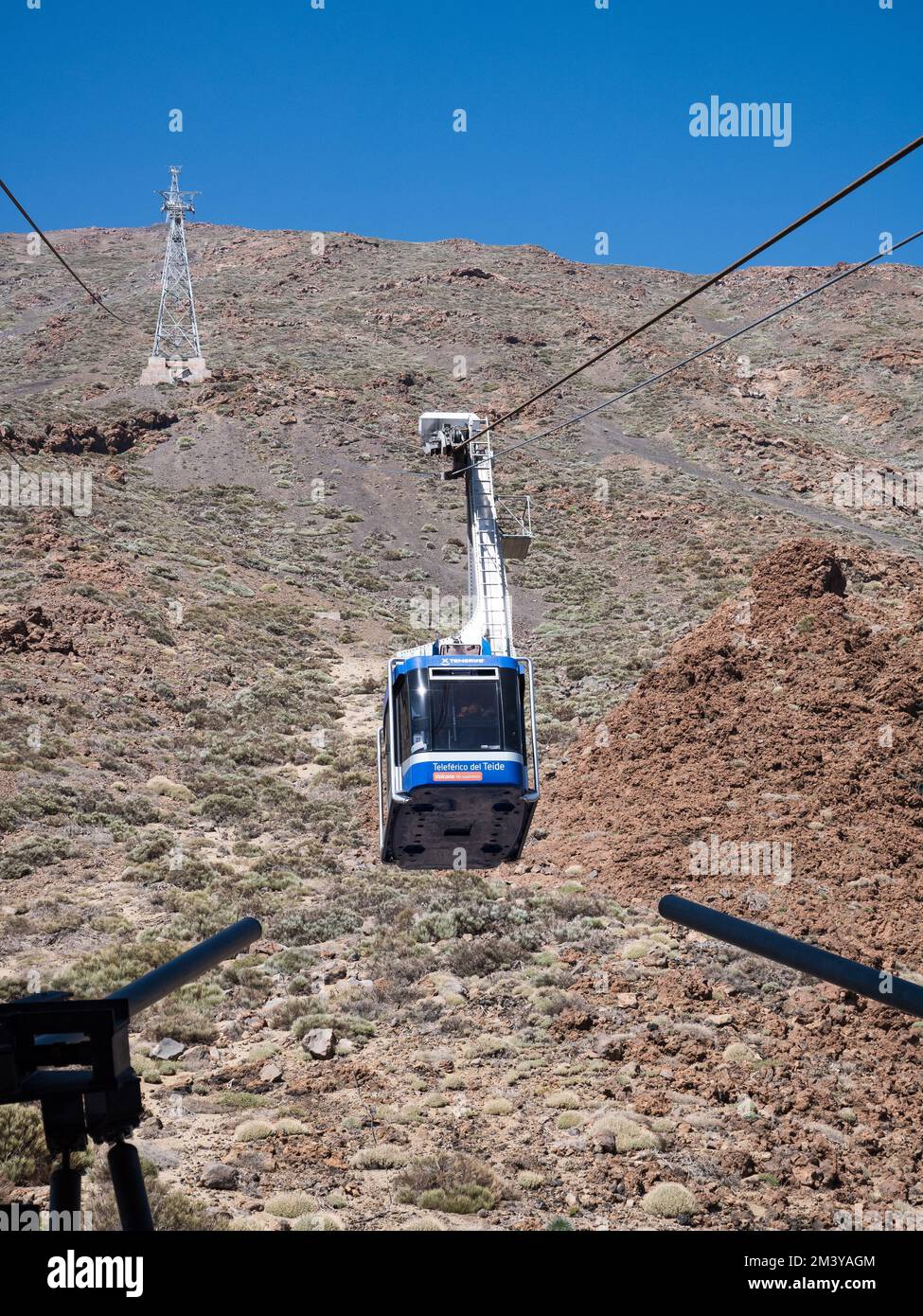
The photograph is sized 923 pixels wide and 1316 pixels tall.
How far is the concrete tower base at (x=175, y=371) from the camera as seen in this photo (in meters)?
87.2

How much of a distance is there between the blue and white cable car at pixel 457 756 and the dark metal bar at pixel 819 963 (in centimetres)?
1149

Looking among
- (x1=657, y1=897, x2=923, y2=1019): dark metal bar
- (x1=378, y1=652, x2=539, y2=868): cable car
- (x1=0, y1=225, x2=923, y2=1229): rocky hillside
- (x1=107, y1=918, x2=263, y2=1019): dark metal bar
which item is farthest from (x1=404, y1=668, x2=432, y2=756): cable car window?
(x1=657, y1=897, x2=923, y2=1019): dark metal bar

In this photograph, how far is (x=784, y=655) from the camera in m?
30.9

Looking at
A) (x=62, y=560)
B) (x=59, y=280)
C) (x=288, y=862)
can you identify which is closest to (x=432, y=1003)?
(x=288, y=862)

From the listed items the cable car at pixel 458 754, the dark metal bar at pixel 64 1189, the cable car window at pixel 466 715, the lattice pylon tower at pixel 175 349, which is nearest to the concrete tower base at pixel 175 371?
the lattice pylon tower at pixel 175 349

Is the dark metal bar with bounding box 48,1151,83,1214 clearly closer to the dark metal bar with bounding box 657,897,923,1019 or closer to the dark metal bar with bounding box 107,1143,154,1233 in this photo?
the dark metal bar with bounding box 107,1143,154,1233

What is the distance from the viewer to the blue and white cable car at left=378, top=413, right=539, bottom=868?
14969mm

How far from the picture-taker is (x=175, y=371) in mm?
88812

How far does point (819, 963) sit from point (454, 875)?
77.0ft

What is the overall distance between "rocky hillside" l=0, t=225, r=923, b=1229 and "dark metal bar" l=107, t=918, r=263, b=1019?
943 centimetres

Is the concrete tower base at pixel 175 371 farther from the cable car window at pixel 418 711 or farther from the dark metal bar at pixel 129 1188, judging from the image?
the dark metal bar at pixel 129 1188

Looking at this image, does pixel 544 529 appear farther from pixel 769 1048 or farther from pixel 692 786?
pixel 769 1048

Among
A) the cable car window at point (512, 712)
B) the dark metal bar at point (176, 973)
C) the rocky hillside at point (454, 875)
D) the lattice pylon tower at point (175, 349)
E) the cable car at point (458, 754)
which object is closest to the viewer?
the dark metal bar at point (176, 973)

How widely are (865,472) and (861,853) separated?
63308 mm
